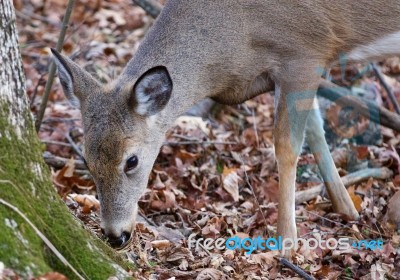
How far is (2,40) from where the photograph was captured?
4445 mm

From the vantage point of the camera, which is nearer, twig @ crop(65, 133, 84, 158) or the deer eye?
the deer eye

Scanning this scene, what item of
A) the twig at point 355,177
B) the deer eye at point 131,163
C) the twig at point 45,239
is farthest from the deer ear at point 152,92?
the twig at point 355,177

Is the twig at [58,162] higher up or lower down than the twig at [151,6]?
lower down

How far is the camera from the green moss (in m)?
3.96

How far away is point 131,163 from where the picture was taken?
Result: 5.84 meters

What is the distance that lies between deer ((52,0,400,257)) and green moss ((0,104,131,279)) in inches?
46.4

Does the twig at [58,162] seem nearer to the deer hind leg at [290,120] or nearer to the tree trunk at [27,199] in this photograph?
the deer hind leg at [290,120]

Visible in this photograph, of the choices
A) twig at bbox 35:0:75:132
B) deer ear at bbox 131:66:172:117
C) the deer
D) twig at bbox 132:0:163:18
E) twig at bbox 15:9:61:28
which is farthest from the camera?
twig at bbox 15:9:61:28

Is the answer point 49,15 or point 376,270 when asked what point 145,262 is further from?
point 49,15

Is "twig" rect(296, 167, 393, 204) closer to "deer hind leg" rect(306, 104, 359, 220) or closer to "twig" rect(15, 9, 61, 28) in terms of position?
"deer hind leg" rect(306, 104, 359, 220)

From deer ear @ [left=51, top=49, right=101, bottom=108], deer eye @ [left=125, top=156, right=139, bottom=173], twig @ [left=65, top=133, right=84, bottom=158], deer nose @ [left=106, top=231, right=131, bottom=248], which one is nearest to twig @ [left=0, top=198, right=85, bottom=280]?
deer nose @ [left=106, top=231, right=131, bottom=248]

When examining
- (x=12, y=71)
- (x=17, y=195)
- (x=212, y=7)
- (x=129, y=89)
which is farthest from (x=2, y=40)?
(x=212, y=7)

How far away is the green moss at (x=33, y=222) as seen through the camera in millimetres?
3963

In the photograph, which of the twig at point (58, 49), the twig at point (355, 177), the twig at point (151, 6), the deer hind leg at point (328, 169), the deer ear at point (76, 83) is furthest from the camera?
the twig at point (151, 6)
